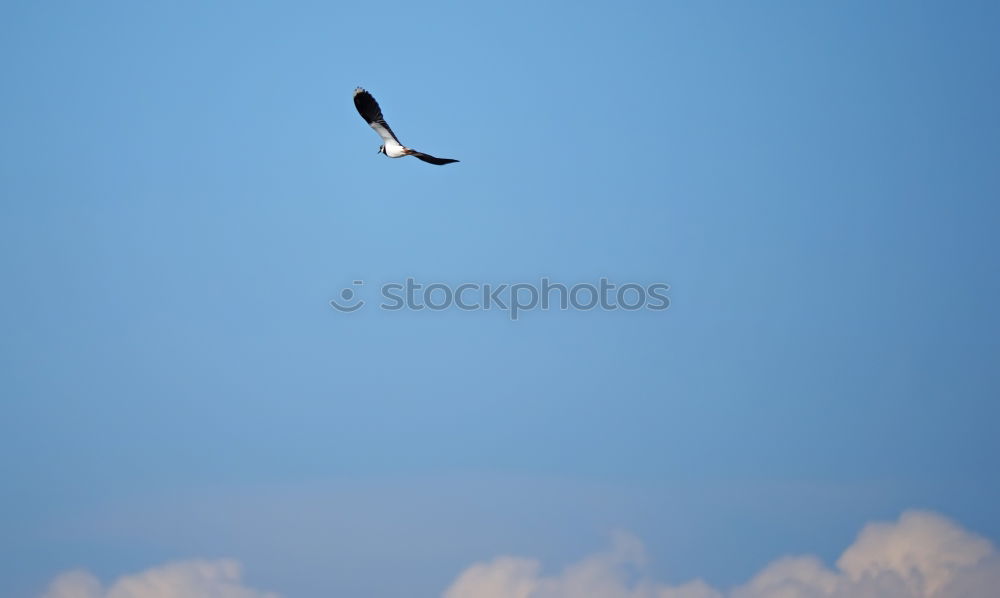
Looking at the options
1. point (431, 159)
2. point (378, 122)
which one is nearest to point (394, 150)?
point (378, 122)

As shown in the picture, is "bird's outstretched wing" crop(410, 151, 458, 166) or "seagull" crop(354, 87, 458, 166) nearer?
"bird's outstretched wing" crop(410, 151, 458, 166)

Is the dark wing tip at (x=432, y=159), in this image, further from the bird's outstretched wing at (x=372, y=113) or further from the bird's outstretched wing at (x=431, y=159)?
the bird's outstretched wing at (x=372, y=113)

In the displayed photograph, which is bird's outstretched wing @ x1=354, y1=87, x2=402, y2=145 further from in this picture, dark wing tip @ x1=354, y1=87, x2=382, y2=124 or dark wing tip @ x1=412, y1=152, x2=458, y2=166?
dark wing tip @ x1=412, y1=152, x2=458, y2=166

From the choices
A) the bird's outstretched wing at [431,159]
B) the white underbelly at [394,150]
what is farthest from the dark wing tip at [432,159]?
the white underbelly at [394,150]

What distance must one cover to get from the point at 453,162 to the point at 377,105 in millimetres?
10149

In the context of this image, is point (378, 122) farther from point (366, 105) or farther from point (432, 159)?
point (432, 159)

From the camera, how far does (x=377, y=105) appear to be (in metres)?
53.8

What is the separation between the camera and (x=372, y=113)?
53781 mm

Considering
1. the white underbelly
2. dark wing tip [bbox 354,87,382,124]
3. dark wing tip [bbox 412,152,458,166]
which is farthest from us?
dark wing tip [bbox 354,87,382,124]

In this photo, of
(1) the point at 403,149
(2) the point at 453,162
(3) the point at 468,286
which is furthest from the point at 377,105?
(3) the point at 468,286

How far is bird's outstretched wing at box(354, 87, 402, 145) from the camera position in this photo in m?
53.6

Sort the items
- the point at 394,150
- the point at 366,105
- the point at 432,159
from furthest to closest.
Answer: the point at 366,105 < the point at 394,150 < the point at 432,159

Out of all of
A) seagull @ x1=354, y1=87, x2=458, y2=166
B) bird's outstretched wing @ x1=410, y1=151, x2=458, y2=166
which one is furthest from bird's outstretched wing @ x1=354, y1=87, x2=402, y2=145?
bird's outstretched wing @ x1=410, y1=151, x2=458, y2=166

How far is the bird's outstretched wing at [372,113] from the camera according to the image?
5356 cm
